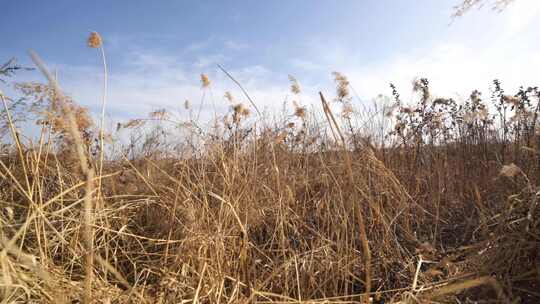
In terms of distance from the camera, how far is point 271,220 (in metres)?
1.96

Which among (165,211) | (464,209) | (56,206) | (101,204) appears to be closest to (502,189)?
(464,209)

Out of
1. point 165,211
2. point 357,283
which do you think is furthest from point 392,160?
point 165,211

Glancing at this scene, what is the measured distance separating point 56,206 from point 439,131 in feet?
11.4

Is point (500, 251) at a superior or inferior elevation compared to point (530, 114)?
inferior

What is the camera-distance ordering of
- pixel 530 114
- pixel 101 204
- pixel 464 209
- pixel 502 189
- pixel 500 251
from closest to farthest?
pixel 500 251, pixel 101 204, pixel 502 189, pixel 464 209, pixel 530 114

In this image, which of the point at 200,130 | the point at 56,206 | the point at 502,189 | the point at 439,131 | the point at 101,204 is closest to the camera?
the point at 101,204

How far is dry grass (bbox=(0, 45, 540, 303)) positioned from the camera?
1027 mm

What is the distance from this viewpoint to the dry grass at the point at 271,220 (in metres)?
1.03

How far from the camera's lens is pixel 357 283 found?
1.51 metres

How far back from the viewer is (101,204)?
1469 mm

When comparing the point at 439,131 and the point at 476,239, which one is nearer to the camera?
the point at 476,239

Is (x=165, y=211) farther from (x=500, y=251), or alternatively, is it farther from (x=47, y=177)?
(x=500, y=251)

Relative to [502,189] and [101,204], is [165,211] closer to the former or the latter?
[101,204]

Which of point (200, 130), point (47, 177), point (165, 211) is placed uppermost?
point (200, 130)
